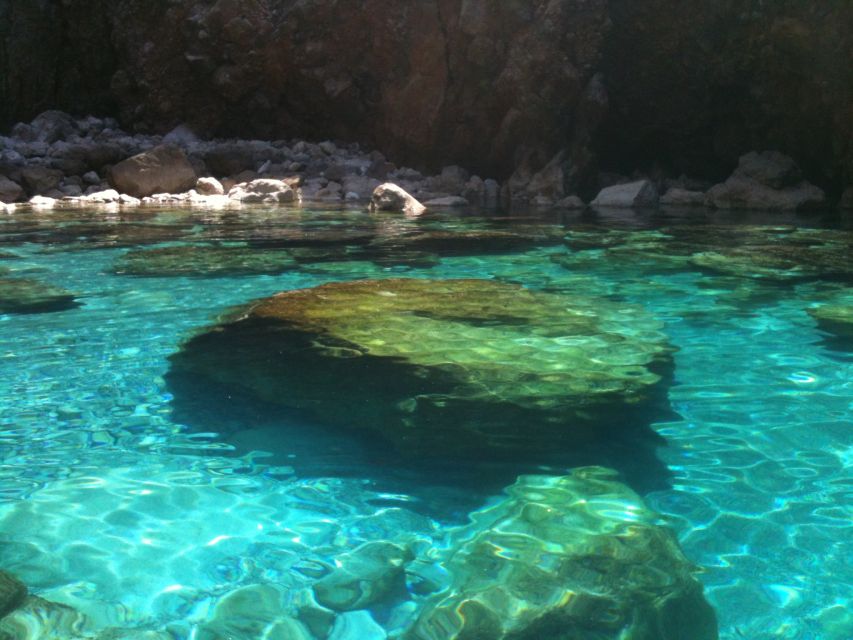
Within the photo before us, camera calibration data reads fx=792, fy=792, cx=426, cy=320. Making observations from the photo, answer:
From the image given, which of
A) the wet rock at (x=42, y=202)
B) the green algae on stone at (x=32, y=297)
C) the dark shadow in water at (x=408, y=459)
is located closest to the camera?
the dark shadow in water at (x=408, y=459)

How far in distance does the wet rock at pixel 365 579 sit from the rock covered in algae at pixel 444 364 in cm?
68

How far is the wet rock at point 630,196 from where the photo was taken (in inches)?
607

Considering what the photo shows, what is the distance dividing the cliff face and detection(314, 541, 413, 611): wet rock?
15.2 meters

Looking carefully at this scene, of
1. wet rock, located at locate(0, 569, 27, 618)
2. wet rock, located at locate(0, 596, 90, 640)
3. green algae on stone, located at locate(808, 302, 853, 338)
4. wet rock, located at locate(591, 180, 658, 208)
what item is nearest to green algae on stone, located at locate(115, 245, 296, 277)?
green algae on stone, located at locate(808, 302, 853, 338)

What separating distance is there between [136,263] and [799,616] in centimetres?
655

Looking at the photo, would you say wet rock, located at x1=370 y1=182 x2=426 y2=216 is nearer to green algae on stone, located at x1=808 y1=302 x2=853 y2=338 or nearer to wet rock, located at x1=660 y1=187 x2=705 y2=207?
wet rock, located at x1=660 y1=187 x2=705 y2=207

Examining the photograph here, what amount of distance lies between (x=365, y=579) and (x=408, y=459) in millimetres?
752

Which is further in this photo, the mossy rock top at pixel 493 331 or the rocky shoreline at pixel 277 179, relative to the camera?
the rocky shoreline at pixel 277 179

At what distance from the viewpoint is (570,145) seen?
60.0ft

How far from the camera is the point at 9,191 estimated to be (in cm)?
1616

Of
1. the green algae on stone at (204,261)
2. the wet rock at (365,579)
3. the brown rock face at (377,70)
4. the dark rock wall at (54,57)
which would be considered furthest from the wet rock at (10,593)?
the dark rock wall at (54,57)

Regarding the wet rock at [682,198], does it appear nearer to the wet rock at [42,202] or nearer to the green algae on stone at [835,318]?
the green algae on stone at [835,318]

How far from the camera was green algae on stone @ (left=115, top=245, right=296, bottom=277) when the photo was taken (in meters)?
6.81

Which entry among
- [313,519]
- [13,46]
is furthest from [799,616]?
[13,46]
